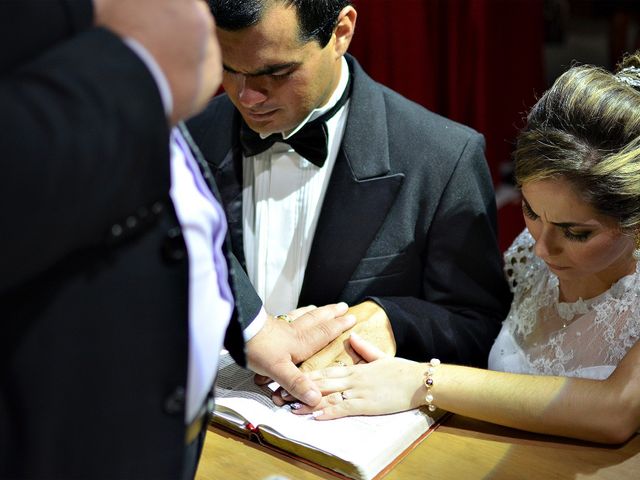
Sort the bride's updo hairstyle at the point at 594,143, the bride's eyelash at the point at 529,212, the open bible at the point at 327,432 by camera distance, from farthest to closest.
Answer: the bride's eyelash at the point at 529,212
the bride's updo hairstyle at the point at 594,143
the open bible at the point at 327,432

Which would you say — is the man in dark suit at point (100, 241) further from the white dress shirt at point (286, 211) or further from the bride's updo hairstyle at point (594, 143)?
Answer: the white dress shirt at point (286, 211)

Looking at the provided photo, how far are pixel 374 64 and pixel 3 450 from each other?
7.34 feet

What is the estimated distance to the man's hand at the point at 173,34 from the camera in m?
0.62

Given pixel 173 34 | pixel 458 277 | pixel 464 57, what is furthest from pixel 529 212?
pixel 464 57

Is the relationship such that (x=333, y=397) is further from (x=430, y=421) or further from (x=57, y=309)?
(x=57, y=309)

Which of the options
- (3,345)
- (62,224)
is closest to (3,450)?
(3,345)

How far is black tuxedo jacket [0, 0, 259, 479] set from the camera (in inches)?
21.6

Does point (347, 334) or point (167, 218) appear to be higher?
point (167, 218)

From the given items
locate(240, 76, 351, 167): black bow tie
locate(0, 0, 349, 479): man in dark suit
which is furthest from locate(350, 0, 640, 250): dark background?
locate(0, 0, 349, 479): man in dark suit

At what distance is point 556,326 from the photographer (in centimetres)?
160

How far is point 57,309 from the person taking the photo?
640 mm

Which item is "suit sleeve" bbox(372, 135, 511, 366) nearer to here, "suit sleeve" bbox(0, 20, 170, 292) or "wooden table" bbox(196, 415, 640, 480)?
"wooden table" bbox(196, 415, 640, 480)

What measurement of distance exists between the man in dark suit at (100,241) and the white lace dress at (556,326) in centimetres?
94

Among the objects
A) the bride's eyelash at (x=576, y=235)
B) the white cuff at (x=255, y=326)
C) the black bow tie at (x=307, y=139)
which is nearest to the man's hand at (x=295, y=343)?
the white cuff at (x=255, y=326)
